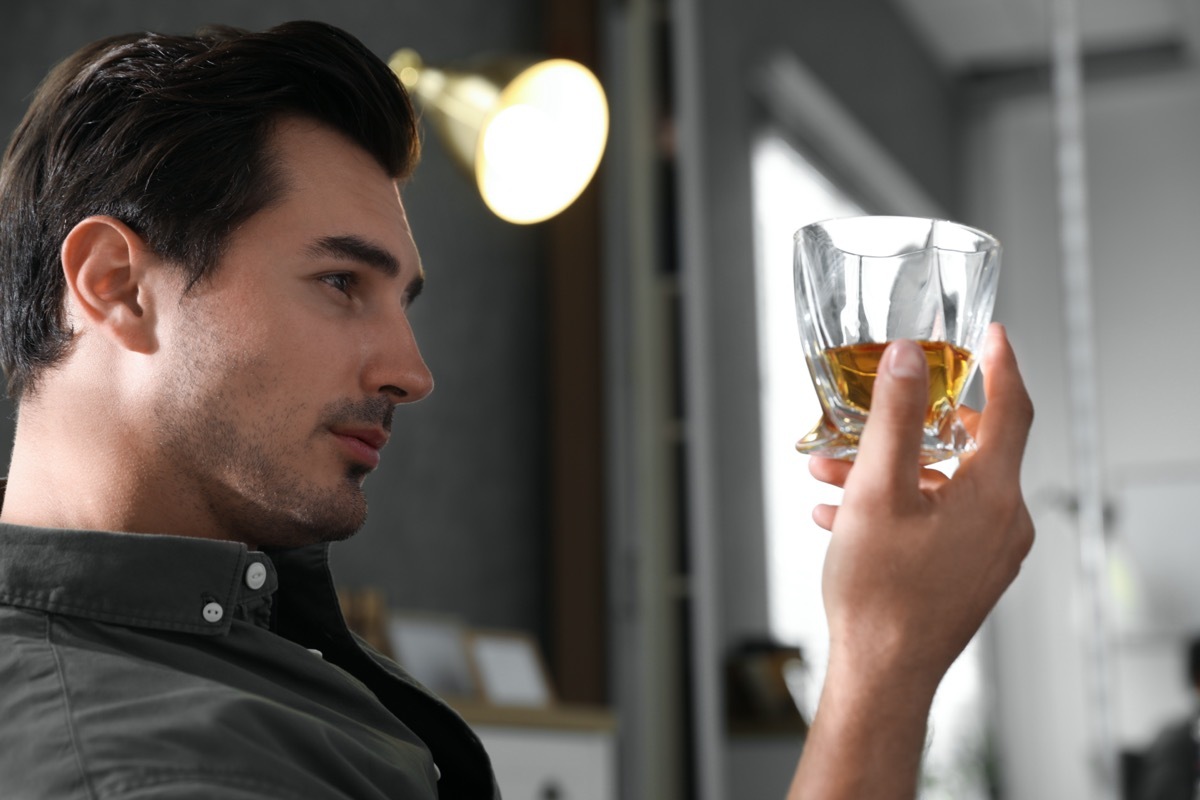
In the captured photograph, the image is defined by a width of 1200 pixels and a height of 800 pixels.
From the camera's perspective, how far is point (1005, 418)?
0.72 m

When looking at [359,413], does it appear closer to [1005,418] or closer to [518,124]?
[1005,418]

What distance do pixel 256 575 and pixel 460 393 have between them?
2.40 m

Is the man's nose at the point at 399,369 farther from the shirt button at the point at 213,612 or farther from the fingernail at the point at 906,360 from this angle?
the fingernail at the point at 906,360

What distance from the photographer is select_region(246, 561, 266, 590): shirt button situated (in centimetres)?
84

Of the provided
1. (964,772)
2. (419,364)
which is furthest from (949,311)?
(964,772)

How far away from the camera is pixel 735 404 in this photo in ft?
13.9

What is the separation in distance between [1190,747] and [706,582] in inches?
48.6

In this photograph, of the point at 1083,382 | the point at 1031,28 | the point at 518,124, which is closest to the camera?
the point at 518,124

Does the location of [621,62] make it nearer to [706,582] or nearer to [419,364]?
[706,582]

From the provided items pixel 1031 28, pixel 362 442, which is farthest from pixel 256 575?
pixel 1031 28

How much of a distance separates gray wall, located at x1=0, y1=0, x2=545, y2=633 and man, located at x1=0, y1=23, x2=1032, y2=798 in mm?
1659

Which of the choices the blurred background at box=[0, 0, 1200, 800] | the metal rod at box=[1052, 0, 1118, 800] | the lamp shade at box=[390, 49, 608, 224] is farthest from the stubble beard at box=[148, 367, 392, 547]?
the metal rod at box=[1052, 0, 1118, 800]

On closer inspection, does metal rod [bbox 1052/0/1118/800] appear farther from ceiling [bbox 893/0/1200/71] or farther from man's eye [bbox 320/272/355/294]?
man's eye [bbox 320/272/355/294]

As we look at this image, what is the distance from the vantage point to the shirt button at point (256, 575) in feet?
2.75
